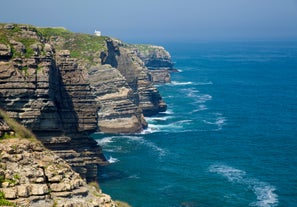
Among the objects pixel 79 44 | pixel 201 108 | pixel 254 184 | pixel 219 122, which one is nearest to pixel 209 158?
pixel 254 184

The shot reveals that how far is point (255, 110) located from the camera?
152875 mm

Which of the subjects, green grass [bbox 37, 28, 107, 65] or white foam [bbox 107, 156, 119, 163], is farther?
green grass [bbox 37, 28, 107, 65]

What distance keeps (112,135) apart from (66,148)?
45.4 meters

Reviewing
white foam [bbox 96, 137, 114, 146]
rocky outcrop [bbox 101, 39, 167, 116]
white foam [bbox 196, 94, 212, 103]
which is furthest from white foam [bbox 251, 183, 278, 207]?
white foam [bbox 196, 94, 212, 103]

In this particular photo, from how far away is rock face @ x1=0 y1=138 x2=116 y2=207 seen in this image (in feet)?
130

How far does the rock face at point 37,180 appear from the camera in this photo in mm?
39500

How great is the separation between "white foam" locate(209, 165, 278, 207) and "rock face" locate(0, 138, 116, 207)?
41454mm

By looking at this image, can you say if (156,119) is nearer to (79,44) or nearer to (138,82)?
(138,82)

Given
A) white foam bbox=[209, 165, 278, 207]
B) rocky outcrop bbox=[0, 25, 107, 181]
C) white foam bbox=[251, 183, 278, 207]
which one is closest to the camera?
rocky outcrop bbox=[0, 25, 107, 181]

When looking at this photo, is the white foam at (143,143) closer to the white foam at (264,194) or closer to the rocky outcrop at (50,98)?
the rocky outcrop at (50,98)

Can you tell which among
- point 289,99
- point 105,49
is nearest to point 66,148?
point 105,49

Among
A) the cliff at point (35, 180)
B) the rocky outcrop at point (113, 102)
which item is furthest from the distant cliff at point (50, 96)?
the rocky outcrop at point (113, 102)

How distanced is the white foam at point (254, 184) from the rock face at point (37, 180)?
4145cm

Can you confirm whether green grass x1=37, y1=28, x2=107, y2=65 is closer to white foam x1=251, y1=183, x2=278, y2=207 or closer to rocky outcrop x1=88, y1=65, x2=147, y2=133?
rocky outcrop x1=88, y1=65, x2=147, y2=133
